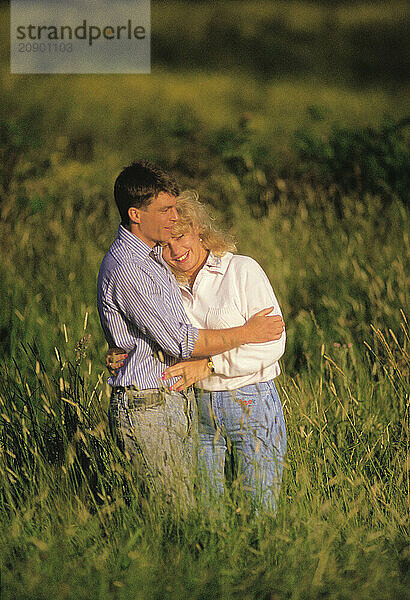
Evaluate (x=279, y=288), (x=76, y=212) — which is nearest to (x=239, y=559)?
(x=279, y=288)

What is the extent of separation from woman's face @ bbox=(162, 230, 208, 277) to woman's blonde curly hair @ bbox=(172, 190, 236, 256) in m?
0.03

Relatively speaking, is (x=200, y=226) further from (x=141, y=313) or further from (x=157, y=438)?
(x=157, y=438)

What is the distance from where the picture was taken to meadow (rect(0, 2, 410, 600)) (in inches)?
112

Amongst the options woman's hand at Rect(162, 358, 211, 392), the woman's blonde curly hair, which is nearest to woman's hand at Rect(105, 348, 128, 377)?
woman's hand at Rect(162, 358, 211, 392)

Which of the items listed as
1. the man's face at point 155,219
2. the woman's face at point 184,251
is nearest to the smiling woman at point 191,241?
the woman's face at point 184,251

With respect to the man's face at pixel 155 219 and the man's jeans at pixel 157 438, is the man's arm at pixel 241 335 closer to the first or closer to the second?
the man's jeans at pixel 157 438

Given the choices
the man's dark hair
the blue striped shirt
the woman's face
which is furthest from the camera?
the woman's face

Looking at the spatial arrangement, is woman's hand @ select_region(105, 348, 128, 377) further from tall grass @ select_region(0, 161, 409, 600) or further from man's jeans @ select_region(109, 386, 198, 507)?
tall grass @ select_region(0, 161, 409, 600)

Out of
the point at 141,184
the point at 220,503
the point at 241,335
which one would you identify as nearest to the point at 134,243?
the point at 141,184

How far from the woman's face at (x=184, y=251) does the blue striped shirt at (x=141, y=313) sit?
98 mm

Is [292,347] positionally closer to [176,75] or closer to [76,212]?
[76,212]

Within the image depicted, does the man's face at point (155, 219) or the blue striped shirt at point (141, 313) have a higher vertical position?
the man's face at point (155, 219)

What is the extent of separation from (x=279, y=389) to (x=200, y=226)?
149 centimetres

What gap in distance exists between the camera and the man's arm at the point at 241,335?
3158mm
